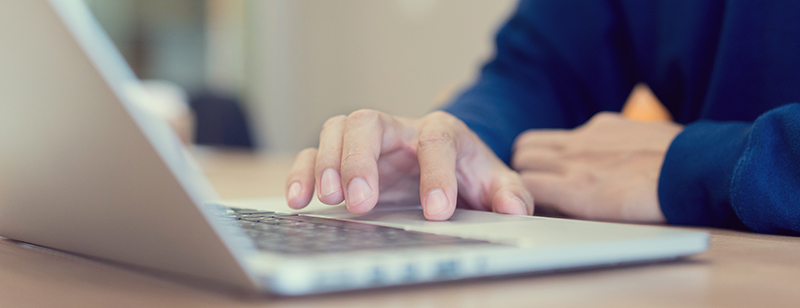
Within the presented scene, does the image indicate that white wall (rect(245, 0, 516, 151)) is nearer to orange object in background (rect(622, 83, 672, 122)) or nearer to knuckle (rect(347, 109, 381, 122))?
orange object in background (rect(622, 83, 672, 122))

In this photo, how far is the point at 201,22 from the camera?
16.4 ft

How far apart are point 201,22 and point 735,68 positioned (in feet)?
15.9

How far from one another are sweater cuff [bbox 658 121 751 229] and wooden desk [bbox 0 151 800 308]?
0.51 feet

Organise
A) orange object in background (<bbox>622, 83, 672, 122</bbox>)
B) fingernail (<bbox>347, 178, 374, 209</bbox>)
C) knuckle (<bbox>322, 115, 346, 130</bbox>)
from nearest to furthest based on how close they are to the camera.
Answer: fingernail (<bbox>347, 178, 374, 209</bbox>)
knuckle (<bbox>322, 115, 346, 130</bbox>)
orange object in background (<bbox>622, 83, 672, 122</bbox>)

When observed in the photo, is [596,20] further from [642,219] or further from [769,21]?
[642,219]

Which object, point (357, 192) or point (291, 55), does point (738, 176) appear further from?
point (291, 55)

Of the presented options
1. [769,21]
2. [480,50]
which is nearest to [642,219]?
[769,21]

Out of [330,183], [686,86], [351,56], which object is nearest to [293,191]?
[330,183]

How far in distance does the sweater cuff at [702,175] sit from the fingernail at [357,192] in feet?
0.88

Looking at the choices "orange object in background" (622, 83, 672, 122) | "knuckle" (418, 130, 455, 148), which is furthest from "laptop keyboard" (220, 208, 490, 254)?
"orange object in background" (622, 83, 672, 122)

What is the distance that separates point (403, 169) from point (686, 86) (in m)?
0.46

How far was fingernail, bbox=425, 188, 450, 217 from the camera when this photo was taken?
0.41 meters

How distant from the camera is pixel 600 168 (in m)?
0.64

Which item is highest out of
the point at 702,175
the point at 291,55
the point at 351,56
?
the point at 291,55
